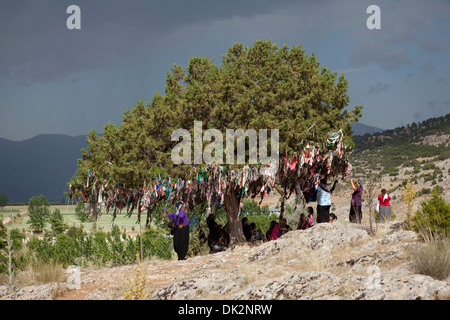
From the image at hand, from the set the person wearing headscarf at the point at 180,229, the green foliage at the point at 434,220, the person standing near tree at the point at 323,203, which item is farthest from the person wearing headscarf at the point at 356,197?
the person wearing headscarf at the point at 180,229

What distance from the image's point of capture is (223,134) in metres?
14.4

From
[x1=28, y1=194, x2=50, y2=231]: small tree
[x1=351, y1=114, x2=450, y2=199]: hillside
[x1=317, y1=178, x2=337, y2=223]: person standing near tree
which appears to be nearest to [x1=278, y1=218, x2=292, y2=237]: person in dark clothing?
[x1=317, y1=178, x2=337, y2=223]: person standing near tree

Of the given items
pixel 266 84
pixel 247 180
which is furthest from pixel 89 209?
pixel 266 84

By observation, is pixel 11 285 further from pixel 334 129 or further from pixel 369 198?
pixel 334 129

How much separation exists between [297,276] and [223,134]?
817cm

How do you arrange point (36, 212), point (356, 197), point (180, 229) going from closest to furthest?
point (180, 229) → point (356, 197) → point (36, 212)

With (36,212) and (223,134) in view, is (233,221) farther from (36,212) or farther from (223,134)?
(36,212)

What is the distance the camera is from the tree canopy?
14203 mm

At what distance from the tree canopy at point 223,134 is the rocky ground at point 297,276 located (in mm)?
2898

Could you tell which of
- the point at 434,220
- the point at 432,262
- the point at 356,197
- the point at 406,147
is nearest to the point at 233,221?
the point at 356,197

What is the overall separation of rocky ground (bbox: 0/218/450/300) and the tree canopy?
2.90m

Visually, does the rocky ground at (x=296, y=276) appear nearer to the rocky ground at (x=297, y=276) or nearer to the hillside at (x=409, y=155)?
the rocky ground at (x=297, y=276)

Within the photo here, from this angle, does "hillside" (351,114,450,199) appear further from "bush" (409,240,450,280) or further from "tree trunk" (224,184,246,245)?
"bush" (409,240,450,280)

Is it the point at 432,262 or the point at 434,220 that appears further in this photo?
the point at 434,220
